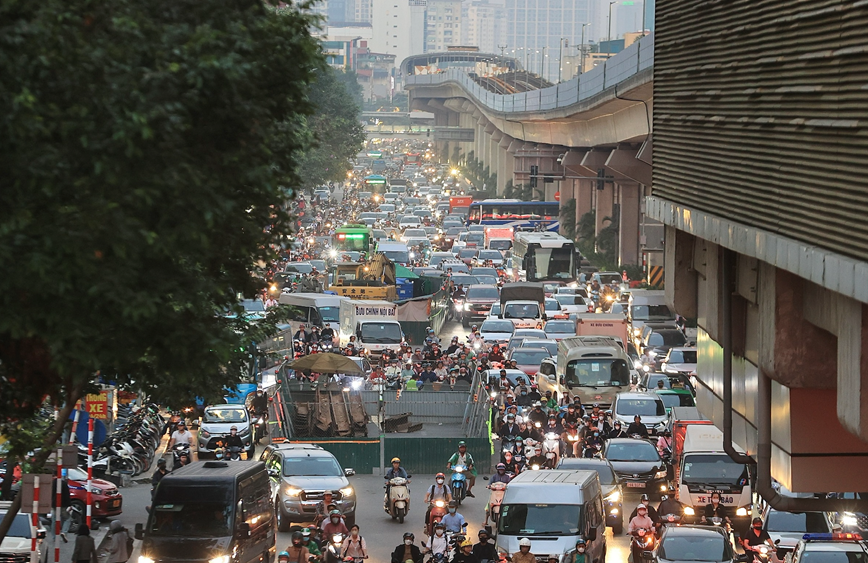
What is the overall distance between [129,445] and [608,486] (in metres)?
10.5

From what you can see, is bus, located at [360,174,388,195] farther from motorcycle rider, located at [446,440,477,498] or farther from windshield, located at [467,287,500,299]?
motorcycle rider, located at [446,440,477,498]

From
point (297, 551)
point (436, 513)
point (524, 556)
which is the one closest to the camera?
point (524, 556)

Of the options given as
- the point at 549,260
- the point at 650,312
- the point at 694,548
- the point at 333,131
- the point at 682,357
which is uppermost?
the point at 333,131

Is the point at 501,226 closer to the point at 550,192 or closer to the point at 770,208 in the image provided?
the point at 550,192

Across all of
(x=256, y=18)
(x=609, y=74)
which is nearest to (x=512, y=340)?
(x=609, y=74)

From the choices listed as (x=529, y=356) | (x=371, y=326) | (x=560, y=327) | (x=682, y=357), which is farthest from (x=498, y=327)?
(x=682, y=357)

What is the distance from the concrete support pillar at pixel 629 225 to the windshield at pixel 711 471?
168 ft

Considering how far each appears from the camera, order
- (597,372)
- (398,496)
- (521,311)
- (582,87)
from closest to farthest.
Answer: (398,496), (597,372), (521,311), (582,87)

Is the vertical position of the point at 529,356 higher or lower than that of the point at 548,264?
lower

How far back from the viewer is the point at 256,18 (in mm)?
12734

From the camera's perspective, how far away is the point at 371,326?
153 ft

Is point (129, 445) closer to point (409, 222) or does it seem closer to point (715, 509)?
point (715, 509)

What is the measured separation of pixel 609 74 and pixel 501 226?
34.3 metres

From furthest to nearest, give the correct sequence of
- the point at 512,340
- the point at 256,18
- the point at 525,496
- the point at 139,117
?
the point at 512,340
the point at 525,496
the point at 256,18
the point at 139,117
